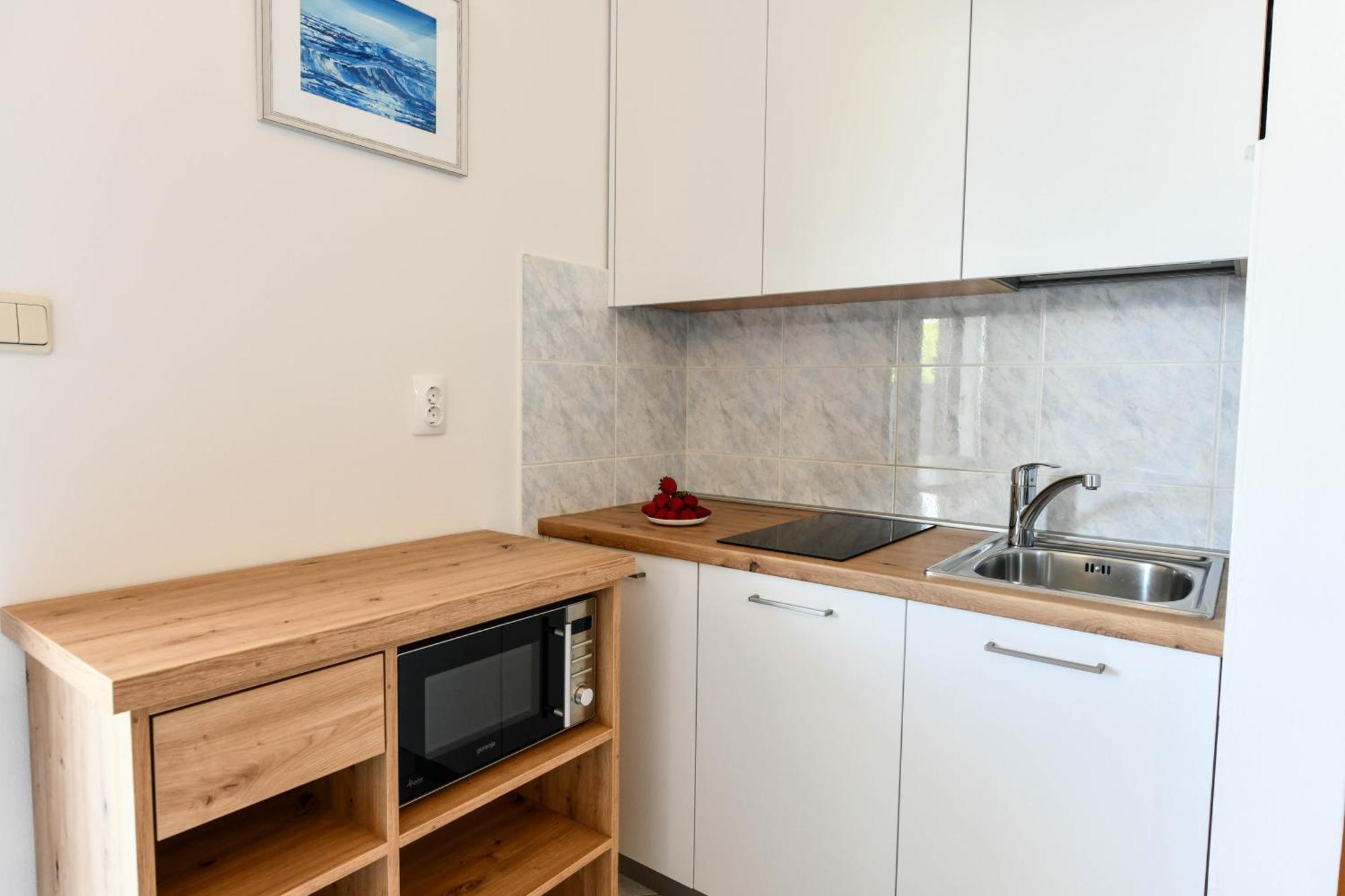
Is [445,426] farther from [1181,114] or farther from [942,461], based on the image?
[1181,114]

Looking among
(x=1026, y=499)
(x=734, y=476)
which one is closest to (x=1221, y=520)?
(x=1026, y=499)

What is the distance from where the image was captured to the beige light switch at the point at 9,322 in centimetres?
120

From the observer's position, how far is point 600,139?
222 cm

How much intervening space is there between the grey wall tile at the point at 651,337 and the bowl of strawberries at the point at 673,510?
46 cm

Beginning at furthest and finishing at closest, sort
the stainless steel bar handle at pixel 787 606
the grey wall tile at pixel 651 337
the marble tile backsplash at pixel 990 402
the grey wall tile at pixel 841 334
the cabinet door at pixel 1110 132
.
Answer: the grey wall tile at pixel 651 337, the grey wall tile at pixel 841 334, the marble tile backsplash at pixel 990 402, the stainless steel bar handle at pixel 787 606, the cabinet door at pixel 1110 132

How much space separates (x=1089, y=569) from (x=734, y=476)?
3.40 feet

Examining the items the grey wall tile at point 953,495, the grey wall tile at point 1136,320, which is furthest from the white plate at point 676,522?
the grey wall tile at point 1136,320

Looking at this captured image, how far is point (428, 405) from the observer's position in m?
1.80

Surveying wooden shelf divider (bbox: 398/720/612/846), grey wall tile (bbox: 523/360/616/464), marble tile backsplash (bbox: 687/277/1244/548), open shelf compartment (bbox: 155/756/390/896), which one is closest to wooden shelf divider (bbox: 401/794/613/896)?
wooden shelf divider (bbox: 398/720/612/846)

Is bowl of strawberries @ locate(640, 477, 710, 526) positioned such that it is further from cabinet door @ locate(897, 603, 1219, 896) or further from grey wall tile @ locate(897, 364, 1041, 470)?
cabinet door @ locate(897, 603, 1219, 896)

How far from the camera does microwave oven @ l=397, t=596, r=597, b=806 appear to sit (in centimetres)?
128

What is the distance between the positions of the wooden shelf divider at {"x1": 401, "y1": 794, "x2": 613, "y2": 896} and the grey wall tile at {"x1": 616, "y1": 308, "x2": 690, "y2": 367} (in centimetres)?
123

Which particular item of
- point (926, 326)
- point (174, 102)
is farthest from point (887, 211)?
point (174, 102)

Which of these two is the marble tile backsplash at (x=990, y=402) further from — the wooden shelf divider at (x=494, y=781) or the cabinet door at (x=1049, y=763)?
the wooden shelf divider at (x=494, y=781)
